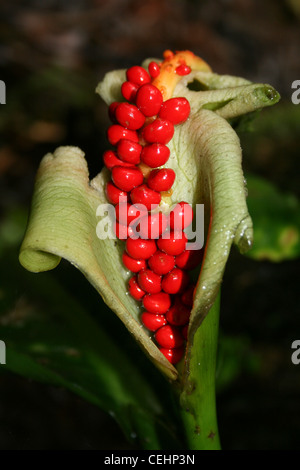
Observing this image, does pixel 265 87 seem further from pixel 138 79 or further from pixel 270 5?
pixel 270 5

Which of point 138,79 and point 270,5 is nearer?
point 138,79

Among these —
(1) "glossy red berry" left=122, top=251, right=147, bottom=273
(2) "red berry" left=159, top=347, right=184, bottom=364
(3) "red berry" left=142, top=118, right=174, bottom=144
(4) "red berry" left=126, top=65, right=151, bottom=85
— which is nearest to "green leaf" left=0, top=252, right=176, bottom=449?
(2) "red berry" left=159, top=347, right=184, bottom=364

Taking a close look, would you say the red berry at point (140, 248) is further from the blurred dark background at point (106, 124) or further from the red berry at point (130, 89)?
the blurred dark background at point (106, 124)

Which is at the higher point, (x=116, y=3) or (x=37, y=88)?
(x=116, y=3)

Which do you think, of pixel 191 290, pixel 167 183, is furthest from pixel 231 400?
pixel 167 183

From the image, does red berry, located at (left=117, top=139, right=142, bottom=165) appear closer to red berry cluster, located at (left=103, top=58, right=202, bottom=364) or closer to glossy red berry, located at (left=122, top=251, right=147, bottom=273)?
red berry cluster, located at (left=103, top=58, right=202, bottom=364)

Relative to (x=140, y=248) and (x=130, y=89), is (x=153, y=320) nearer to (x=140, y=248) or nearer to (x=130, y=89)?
(x=140, y=248)

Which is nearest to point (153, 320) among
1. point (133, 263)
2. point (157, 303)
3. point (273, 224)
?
point (157, 303)

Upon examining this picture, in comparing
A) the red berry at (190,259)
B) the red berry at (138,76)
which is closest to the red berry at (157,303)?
the red berry at (190,259)
